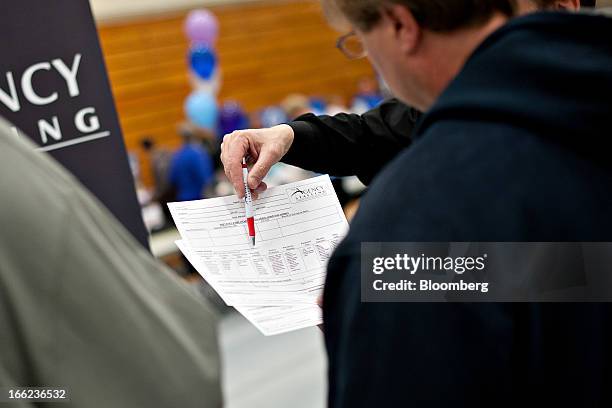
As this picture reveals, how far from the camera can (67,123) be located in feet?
7.73

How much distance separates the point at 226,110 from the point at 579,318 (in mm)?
A: 7991

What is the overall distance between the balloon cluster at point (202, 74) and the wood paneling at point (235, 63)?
1317 millimetres

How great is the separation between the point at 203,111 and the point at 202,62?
66 centimetres

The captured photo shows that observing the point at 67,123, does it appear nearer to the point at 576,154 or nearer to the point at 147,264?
the point at 147,264

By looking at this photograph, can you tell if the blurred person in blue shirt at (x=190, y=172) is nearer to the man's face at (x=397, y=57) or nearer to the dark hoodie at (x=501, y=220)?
the man's face at (x=397, y=57)

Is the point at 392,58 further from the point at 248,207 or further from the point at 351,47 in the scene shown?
the point at 248,207

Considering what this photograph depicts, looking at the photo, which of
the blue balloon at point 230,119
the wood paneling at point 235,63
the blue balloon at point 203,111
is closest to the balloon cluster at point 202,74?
the blue balloon at point 203,111

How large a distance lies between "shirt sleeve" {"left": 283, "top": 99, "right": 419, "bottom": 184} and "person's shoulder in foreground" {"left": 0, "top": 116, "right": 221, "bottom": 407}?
0.82 m

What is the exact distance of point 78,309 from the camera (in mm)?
946

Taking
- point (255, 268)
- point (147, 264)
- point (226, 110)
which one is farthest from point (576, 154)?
point (226, 110)

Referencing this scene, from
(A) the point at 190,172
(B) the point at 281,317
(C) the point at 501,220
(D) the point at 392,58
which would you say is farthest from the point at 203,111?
(C) the point at 501,220

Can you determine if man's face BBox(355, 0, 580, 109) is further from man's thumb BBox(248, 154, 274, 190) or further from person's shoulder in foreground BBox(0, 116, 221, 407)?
man's thumb BBox(248, 154, 274, 190)

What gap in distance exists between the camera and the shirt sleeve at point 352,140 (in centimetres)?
180

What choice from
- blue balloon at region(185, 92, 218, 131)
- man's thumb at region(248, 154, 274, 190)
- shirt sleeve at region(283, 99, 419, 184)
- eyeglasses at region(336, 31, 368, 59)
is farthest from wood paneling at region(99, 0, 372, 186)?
eyeglasses at region(336, 31, 368, 59)
